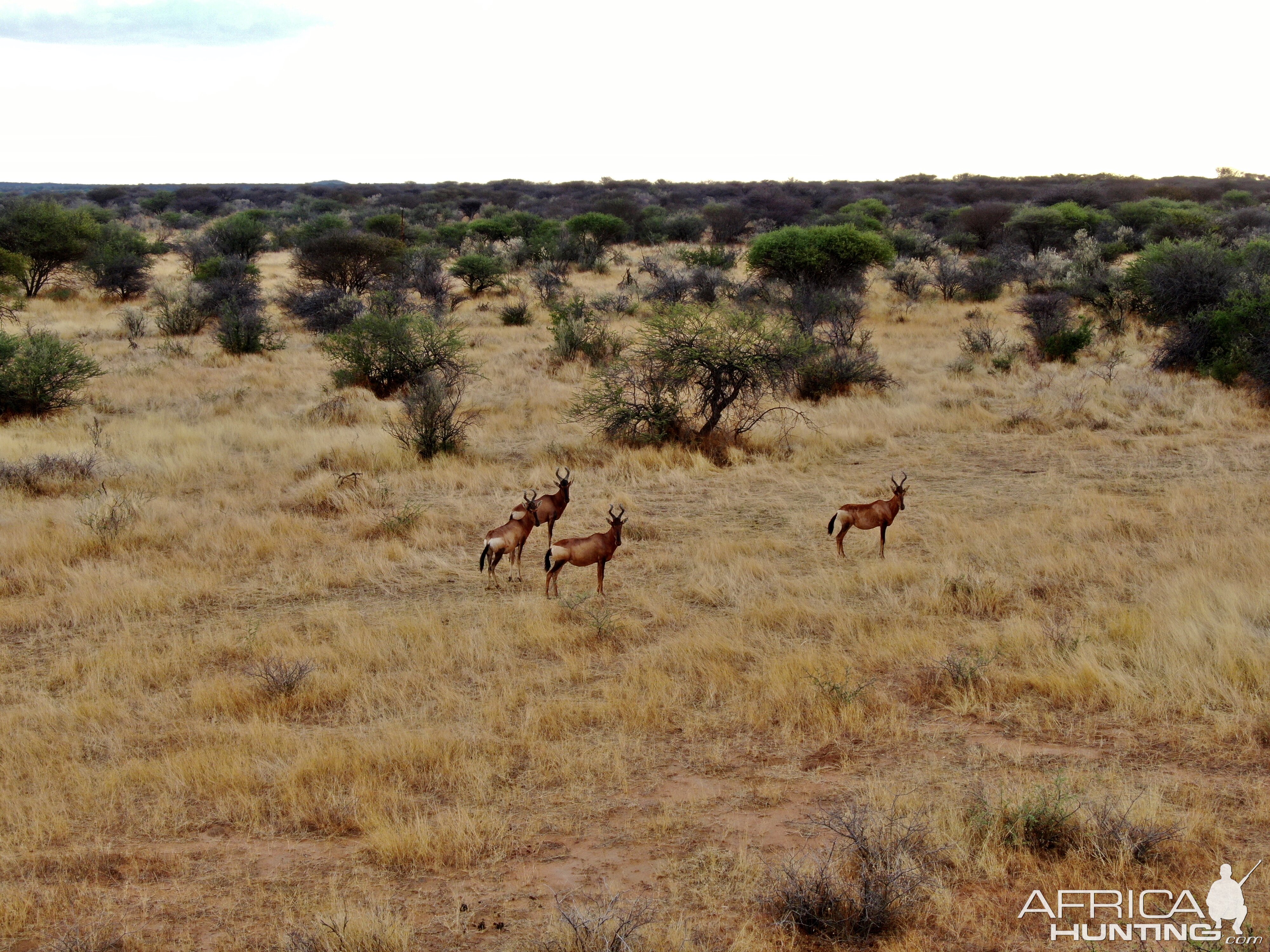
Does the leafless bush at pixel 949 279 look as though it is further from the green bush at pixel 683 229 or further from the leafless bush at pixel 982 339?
the green bush at pixel 683 229

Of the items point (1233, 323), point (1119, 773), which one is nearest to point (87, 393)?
point (1119, 773)

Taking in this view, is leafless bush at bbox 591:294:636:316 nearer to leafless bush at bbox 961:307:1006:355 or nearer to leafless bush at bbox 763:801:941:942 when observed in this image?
leafless bush at bbox 961:307:1006:355

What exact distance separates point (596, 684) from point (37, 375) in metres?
12.9

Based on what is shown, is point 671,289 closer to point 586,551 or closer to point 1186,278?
point 1186,278

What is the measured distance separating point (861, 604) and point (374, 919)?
4.87 meters

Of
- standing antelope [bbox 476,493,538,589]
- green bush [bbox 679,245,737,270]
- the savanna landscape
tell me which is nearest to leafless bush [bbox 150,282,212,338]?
the savanna landscape

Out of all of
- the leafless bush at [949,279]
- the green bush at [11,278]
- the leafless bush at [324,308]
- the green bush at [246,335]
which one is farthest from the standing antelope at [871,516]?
the leafless bush at [949,279]

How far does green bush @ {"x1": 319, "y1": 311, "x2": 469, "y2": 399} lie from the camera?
16469mm

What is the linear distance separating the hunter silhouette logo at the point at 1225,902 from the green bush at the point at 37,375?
1640 cm

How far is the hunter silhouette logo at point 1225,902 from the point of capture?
11.8 feet

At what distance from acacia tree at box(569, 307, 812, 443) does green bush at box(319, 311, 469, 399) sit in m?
3.74

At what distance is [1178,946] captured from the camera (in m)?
3.53

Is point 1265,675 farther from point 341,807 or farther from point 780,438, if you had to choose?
point 780,438

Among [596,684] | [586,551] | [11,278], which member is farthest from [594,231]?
[596,684]
